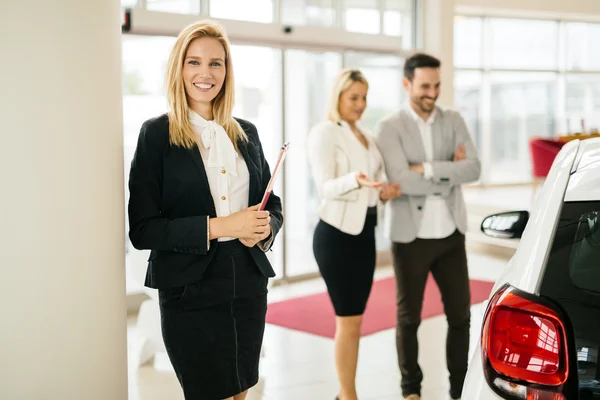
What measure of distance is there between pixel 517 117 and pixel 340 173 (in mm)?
11495

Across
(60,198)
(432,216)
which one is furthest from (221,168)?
(432,216)

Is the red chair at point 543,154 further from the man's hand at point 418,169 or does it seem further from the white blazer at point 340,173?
the white blazer at point 340,173

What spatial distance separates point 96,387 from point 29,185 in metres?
0.65

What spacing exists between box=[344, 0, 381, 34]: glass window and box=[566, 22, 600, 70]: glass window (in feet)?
23.5

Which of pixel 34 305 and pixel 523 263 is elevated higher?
pixel 523 263

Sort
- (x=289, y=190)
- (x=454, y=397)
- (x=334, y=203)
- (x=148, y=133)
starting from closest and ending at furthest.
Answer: (x=148, y=133)
(x=334, y=203)
(x=454, y=397)
(x=289, y=190)

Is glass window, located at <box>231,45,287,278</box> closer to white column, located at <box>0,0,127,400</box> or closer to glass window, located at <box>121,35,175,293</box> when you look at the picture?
glass window, located at <box>121,35,175,293</box>

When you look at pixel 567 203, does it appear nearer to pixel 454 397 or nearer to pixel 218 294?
pixel 218 294

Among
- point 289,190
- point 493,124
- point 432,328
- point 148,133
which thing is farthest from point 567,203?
point 493,124

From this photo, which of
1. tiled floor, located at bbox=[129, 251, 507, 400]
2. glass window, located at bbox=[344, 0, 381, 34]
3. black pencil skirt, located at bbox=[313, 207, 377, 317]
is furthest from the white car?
glass window, located at bbox=[344, 0, 381, 34]

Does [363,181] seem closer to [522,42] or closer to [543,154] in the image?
[543,154]

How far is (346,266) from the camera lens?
317 centimetres

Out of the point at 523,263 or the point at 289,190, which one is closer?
the point at 523,263

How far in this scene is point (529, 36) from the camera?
13.2 meters
